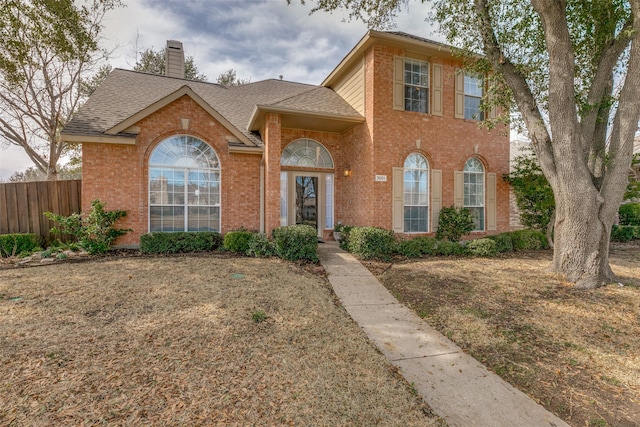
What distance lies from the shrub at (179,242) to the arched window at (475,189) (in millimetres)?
8415

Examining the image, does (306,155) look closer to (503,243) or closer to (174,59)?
(503,243)

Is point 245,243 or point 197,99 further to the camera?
point 197,99

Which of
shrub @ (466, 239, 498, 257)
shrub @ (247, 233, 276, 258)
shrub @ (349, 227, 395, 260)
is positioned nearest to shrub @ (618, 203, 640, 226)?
shrub @ (466, 239, 498, 257)

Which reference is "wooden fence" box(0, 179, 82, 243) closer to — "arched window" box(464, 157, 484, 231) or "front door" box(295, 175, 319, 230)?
"front door" box(295, 175, 319, 230)

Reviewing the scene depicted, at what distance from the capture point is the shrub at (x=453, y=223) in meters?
9.55

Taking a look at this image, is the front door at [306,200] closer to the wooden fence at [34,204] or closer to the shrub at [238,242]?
the shrub at [238,242]

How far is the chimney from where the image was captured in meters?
13.8

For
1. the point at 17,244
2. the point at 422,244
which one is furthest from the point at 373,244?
the point at 17,244

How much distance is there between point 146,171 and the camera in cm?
859

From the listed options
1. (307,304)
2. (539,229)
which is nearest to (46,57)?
(307,304)

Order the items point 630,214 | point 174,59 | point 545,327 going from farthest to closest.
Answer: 1. point 174,59
2. point 630,214
3. point 545,327

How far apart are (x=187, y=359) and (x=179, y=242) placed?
5744 millimetres

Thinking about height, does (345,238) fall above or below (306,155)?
below

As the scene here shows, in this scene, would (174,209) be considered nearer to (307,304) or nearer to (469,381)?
(307,304)
